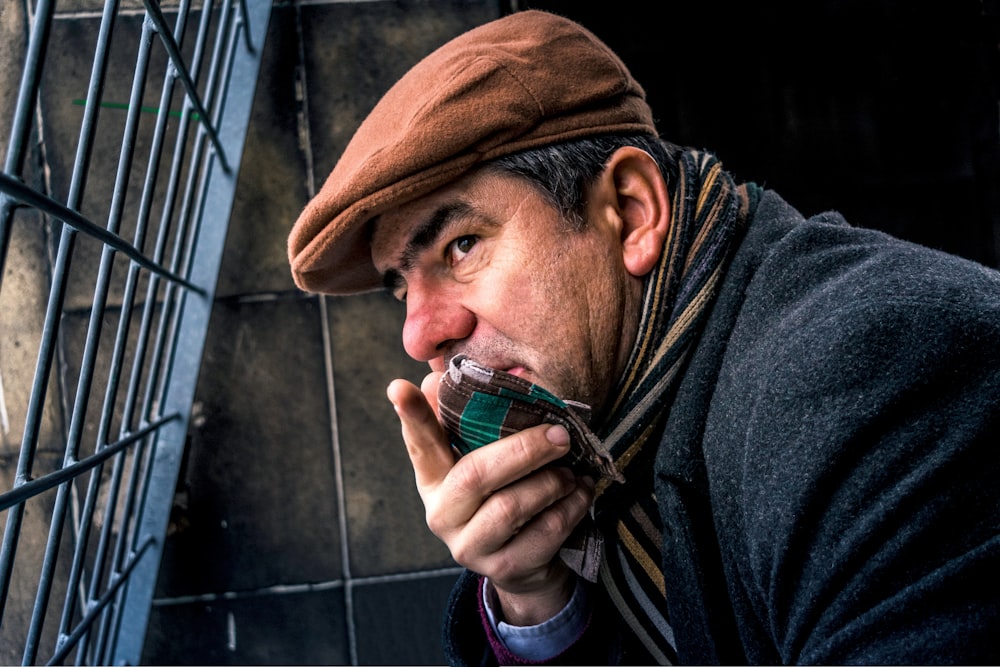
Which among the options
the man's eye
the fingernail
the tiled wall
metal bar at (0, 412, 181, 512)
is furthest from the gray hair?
the tiled wall

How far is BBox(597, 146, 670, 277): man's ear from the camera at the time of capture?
49.3 inches

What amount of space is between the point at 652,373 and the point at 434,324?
419mm

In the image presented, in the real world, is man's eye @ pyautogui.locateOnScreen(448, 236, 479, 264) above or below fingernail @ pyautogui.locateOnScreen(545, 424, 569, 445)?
above

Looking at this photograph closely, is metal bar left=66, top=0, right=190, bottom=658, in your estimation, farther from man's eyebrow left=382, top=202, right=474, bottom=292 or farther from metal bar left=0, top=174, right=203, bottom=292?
man's eyebrow left=382, top=202, right=474, bottom=292

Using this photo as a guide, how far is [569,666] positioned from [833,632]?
0.81m

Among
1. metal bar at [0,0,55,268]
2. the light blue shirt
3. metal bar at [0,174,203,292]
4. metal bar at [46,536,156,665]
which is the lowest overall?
metal bar at [46,536,156,665]

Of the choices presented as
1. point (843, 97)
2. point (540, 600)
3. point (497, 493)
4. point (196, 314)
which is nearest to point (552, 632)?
point (540, 600)

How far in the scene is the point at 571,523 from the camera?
123 centimetres

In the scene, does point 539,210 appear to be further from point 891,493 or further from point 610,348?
point 891,493

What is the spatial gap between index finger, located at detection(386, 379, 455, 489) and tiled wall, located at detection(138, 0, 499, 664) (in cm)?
87

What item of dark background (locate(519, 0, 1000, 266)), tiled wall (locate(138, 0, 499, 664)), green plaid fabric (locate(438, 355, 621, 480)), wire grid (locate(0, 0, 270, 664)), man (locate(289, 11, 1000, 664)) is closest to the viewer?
man (locate(289, 11, 1000, 664))

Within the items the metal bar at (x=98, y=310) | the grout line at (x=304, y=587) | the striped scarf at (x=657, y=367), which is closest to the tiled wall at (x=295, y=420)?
the grout line at (x=304, y=587)

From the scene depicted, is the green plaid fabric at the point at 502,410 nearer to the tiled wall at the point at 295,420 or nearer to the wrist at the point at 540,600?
the wrist at the point at 540,600

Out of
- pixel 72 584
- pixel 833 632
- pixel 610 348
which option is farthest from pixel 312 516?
pixel 833 632
